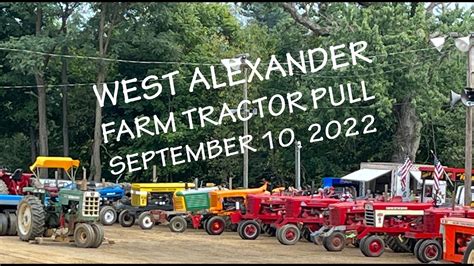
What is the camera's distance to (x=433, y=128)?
36500mm

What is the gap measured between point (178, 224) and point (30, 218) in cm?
582

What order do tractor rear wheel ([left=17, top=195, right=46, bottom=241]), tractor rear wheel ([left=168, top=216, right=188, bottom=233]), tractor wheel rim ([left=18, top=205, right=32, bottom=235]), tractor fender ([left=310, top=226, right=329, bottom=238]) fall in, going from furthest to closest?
Answer: tractor rear wheel ([left=168, top=216, right=188, bottom=233])
tractor fender ([left=310, top=226, right=329, bottom=238])
tractor wheel rim ([left=18, top=205, right=32, bottom=235])
tractor rear wheel ([left=17, top=195, right=46, bottom=241])

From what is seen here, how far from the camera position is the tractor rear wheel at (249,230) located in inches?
857

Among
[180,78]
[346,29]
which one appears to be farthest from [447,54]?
[180,78]

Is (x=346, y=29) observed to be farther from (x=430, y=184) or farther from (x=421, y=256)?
(x=421, y=256)

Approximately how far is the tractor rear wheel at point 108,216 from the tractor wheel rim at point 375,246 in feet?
33.0

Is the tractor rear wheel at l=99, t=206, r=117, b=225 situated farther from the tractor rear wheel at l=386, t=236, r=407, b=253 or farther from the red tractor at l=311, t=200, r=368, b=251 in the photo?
the tractor rear wheel at l=386, t=236, r=407, b=253

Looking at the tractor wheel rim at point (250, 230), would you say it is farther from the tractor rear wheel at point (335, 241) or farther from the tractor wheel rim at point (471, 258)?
the tractor wheel rim at point (471, 258)

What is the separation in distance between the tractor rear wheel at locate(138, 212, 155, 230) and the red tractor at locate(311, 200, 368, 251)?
259 inches

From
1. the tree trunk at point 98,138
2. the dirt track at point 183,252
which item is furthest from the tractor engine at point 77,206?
the tree trunk at point 98,138

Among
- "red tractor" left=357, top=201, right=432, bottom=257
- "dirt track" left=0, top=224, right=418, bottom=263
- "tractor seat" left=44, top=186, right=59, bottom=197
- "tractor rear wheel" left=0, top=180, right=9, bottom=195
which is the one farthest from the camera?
"tractor rear wheel" left=0, top=180, right=9, bottom=195

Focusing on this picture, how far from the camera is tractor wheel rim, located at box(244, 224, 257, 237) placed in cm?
2177

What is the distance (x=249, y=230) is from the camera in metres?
21.8

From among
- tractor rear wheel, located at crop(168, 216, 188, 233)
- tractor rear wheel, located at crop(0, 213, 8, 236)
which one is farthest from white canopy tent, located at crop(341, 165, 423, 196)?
Result: tractor rear wheel, located at crop(0, 213, 8, 236)
